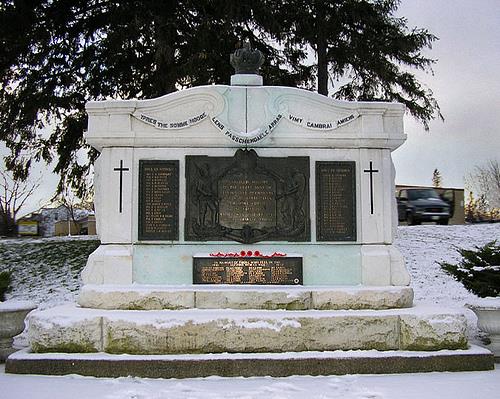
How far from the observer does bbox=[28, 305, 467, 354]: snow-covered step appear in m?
7.11

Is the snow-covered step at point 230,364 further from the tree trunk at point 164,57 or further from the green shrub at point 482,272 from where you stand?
the tree trunk at point 164,57

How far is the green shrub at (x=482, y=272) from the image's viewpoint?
9211mm

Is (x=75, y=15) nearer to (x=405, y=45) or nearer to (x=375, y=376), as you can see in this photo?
(x=405, y=45)

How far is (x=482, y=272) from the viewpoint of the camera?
936cm

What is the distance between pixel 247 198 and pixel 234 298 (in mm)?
1440

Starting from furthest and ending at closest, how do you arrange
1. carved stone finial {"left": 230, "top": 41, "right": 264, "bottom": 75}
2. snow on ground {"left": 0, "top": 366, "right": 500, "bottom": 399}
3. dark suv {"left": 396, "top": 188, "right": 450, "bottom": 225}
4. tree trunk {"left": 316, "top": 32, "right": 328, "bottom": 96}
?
dark suv {"left": 396, "top": 188, "right": 450, "bottom": 225} → tree trunk {"left": 316, "top": 32, "right": 328, "bottom": 96} → carved stone finial {"left": 230, "top": 41, "right": 264, "bottom": 75} → snow on ground {"left": 0, "top": 366, "right": 500, "bottom": 399}

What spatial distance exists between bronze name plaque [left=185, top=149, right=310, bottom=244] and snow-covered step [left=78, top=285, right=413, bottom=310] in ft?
2.66

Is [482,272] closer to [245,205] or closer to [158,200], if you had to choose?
[245,205]

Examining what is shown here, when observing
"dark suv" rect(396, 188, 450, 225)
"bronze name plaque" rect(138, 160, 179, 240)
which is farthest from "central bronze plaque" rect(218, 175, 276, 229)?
"dark suv" rect(396, 188, 450, 225)

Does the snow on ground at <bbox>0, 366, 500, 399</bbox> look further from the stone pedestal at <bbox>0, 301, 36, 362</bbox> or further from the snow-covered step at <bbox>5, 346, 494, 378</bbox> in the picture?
the stone pedestal at <bbox>0, 301, 36, 362</bbox>

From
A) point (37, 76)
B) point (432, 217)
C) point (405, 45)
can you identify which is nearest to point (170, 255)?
point (37, 76)

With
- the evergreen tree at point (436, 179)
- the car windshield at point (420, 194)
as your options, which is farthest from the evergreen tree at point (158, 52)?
the evergreen tree at point (436, 179)

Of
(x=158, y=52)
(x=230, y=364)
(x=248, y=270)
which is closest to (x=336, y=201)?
(x=248, y=270)

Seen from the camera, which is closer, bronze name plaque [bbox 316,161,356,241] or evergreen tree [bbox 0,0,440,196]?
bronze name plaque [bbox 316,161,356,241]
